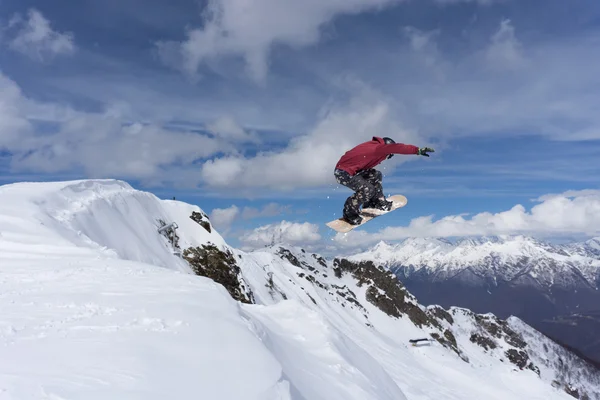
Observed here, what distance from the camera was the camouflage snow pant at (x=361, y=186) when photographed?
47.0 ft

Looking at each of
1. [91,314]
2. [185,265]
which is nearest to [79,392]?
[91,314]

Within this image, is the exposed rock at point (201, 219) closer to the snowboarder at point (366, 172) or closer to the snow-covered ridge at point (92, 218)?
the snow-covered ridge at point (92, 218)

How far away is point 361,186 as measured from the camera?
14.5 metres

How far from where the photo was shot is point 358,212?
51.3 feet

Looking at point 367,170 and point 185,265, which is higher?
point 367,170

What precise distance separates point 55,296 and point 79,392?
4923mm

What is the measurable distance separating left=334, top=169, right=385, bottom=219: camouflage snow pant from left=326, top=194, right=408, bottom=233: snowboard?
435 millimetres

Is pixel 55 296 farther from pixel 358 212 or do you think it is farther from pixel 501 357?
pixel 501 357

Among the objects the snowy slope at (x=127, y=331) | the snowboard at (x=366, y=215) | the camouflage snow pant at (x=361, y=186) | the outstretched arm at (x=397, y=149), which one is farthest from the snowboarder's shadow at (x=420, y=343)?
the outstretched arm at (x=397, y=149)

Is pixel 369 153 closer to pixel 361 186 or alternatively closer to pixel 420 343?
pixel 361 186

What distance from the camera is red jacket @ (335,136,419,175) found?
12.5 m

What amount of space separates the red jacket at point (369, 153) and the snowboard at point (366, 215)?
2.33 m

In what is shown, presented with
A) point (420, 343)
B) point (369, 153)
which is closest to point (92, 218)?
point (369, 153)

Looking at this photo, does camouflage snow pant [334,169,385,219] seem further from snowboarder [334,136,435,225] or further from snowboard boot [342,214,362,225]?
snowboard boot [342,214,362,225]
